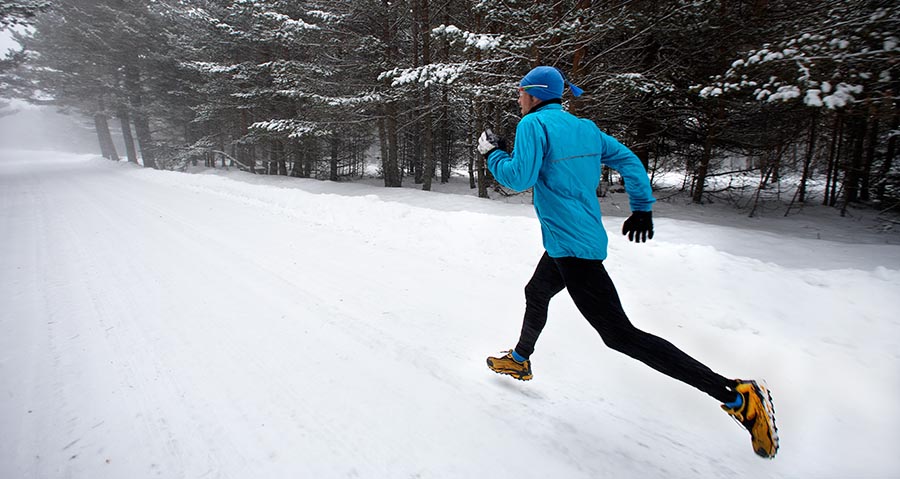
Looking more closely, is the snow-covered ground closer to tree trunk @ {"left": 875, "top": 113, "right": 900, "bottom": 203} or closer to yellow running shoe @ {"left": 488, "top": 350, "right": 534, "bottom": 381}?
yellow running shoe @ {"left": 488, "top": 350, "right": 534, "bottom": 381}

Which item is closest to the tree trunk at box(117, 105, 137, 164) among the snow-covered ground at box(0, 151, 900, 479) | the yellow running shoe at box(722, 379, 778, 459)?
the snow-covered ground at box(0, 151, 900, 479)

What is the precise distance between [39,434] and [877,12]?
29.7 feet

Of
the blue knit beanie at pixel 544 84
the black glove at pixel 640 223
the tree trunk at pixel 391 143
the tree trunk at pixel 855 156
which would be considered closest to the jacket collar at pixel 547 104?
the blue knit beanie at pixel 544 84

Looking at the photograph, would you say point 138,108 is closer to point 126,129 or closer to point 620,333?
point 126,129

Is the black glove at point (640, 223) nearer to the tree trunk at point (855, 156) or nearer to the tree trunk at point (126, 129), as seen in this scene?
the tree trunk at point (855, 156)

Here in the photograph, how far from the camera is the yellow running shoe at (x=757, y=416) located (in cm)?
172

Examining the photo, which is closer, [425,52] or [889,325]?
[889,325]

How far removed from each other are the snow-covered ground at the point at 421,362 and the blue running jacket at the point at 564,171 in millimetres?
1120

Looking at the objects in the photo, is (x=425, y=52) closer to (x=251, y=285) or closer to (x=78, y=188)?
(x=251, y=285)

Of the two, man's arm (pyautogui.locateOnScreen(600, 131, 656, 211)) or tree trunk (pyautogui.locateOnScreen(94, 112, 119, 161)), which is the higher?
tree trunk (pyautogui.locateOnScreen(94, 112, 119, 161))

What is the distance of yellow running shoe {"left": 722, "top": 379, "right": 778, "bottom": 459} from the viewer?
5.64ft

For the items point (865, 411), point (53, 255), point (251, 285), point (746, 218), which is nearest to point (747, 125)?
point (746, 218)

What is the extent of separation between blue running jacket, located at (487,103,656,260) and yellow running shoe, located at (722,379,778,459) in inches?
37.0

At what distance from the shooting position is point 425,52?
1060cm
